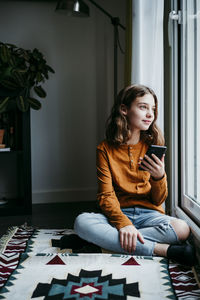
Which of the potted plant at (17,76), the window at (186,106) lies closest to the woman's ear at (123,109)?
the window at (186,106)

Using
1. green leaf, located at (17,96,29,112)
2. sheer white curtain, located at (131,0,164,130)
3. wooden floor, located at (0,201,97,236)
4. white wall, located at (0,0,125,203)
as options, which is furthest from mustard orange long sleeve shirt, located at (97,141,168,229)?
white wall, located at (0,0,125,203)

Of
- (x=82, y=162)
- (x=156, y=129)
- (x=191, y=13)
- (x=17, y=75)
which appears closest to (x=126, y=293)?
(x=156, y=129)

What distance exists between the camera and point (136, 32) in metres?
1.73

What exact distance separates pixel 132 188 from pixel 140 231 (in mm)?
198

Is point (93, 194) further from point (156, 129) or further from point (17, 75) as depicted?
point (156, 129)

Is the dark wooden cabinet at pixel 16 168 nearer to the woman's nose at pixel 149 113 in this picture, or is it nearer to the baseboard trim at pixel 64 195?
the baseboard trim at pixel 64 195

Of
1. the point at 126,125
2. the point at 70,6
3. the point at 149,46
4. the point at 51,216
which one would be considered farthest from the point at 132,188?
the point at 70,6

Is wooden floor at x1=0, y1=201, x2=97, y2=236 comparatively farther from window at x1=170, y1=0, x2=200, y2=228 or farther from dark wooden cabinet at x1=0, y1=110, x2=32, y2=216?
window at x1=170, y1=0, x2=200, y2=228

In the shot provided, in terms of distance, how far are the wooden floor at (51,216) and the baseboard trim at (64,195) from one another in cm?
8

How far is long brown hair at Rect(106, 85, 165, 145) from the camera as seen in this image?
4.93 feet

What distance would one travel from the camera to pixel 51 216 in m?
2.22

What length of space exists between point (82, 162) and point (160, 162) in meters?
1.32

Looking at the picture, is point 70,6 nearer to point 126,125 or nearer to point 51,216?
point 126,125

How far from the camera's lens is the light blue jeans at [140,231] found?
Result: 1.33m
